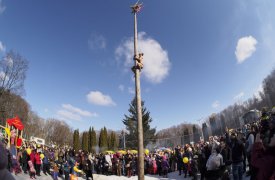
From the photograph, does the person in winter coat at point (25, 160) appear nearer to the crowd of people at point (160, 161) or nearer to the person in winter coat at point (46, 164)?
the crowd of people at point (160, 161)

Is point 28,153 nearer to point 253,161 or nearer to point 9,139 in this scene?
point 9,139

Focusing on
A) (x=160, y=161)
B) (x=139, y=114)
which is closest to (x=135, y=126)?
(x=160, y=161)

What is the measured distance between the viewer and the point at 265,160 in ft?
12.3

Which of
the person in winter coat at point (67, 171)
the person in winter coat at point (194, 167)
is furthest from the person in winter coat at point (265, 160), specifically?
the person in winter coat at point (67, 171)

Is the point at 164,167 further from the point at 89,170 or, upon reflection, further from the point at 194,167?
the point at 89,170

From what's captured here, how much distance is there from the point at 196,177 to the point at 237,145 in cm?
625

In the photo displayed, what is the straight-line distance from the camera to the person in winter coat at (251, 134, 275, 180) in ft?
11.8

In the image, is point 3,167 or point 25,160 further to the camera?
point 25,160

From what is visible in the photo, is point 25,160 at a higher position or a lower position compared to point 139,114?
lower

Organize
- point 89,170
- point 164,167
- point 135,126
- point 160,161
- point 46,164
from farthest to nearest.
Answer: point 135,126 → point 160,161 → point 164,167 → point 46,164 → point 89,170

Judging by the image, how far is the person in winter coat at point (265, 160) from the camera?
142 inches

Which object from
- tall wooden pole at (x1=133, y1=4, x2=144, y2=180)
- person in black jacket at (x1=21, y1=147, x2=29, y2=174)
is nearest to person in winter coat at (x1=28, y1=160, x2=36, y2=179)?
person in black jacket at (x1=21, y1=147, x2=29, y2=174)

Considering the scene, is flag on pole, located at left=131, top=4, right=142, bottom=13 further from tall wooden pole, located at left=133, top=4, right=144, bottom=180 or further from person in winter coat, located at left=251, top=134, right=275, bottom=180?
person in winter coat, located at left=251, top=134, right=275, bottom=180

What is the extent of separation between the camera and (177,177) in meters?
19.5
